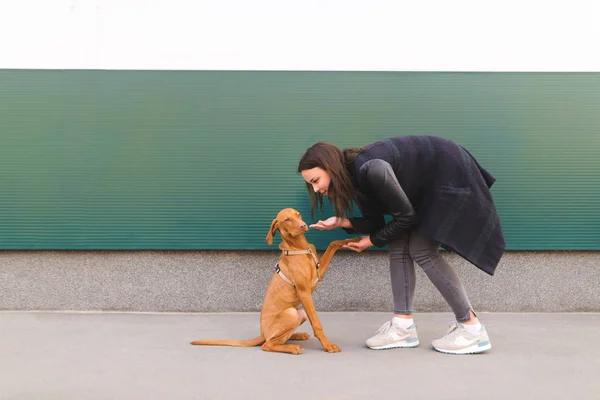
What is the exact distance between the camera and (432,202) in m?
2.72

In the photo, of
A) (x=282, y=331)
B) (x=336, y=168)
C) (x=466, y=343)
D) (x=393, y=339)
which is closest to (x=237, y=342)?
(x=282, y=331)

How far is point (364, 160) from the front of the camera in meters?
2.68

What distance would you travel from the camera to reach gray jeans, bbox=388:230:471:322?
2.73 metres

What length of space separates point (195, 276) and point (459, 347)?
77.4 inches

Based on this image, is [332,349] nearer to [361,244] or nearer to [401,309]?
[401,309]

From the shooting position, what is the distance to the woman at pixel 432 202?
2686 millimetres

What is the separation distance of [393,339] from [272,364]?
0.74 meters

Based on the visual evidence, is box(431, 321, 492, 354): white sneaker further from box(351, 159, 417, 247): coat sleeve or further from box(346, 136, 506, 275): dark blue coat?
box(351, 159, 417, 247): coat sleeve

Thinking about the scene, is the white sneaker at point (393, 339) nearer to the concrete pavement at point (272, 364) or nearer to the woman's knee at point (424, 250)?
the concrete pavement at point (272, 364)

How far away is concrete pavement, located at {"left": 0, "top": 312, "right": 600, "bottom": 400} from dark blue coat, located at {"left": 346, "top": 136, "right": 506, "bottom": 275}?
23.4 inches

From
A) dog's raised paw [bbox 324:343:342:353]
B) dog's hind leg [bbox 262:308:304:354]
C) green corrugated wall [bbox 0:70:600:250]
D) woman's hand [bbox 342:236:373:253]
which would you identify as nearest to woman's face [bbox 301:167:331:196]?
woman's hand [bbox 342:236:373:253]
